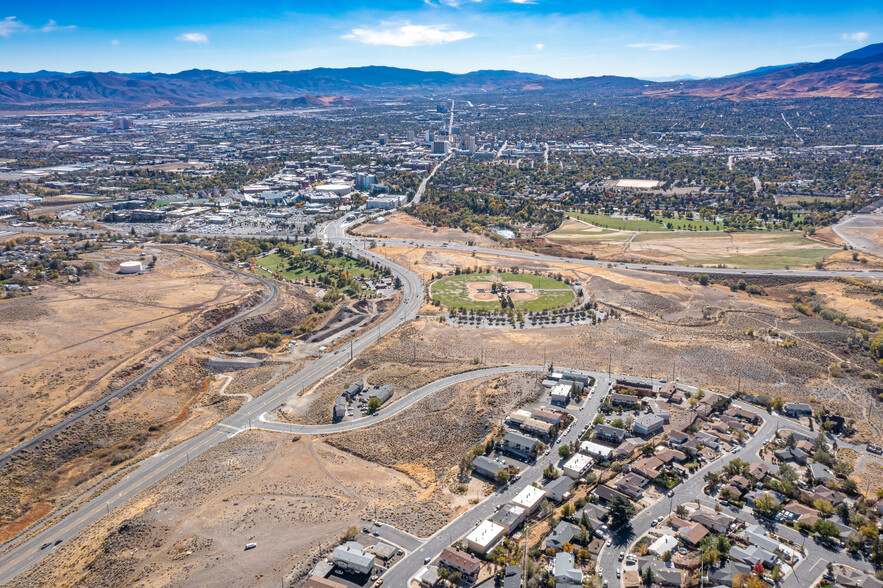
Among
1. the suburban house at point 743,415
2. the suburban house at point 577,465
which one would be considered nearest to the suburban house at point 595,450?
the suburban house at point 577,465

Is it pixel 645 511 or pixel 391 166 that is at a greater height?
pixel 391 166

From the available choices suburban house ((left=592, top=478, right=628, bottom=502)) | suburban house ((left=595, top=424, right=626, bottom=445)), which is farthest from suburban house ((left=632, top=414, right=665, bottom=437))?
suburban house ((left=592, top=478, right=628, bottom=502))

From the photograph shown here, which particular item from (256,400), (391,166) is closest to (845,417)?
(256,400)

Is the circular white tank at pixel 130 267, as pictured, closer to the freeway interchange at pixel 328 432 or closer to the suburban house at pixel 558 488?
the freeway interchange at pixel 328 432

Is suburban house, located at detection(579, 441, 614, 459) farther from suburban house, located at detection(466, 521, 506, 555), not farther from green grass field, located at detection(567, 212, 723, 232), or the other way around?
green grass field, located at detection(567, 212, 723, 232)

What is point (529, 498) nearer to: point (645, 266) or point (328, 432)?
point (328, 432)

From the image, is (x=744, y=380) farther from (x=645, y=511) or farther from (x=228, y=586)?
(x=228, y=586)
